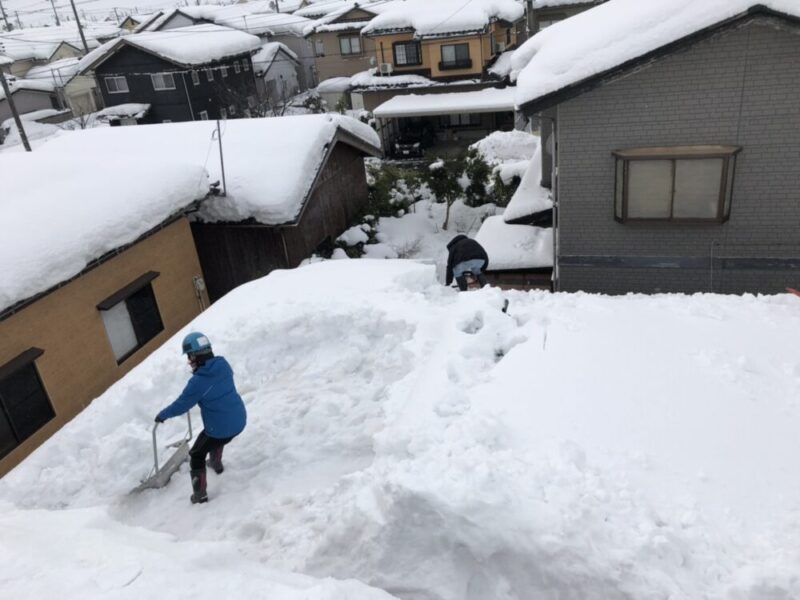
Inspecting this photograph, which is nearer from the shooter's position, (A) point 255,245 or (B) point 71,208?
(B) point 71,208

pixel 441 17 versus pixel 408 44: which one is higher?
pixel 441 17

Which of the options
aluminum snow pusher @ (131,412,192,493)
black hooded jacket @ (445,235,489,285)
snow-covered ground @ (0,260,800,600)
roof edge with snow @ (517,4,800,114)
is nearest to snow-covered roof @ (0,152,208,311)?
snow-covered ground @ (0,260,800,600)

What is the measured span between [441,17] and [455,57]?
1.99 m

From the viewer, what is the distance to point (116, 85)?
32719mm

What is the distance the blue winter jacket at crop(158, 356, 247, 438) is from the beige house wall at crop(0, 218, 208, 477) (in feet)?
7.97

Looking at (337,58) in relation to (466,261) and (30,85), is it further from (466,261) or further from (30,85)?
(466,261)

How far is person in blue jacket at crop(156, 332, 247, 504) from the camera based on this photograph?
17.3 ft

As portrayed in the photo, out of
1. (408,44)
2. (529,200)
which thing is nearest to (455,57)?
(408,44)

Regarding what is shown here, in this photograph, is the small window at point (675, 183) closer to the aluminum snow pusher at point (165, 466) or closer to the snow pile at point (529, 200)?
the snow pile at point (529, 200)

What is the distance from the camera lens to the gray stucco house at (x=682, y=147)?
8.38 m

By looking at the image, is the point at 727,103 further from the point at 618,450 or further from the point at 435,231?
the point at 435,231

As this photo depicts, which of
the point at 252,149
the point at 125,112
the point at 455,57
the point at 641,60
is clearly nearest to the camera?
the point at 641,60

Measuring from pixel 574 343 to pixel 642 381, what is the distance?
843mm

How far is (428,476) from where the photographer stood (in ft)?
14.2
